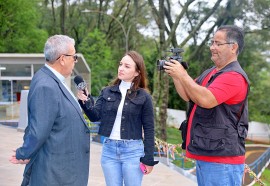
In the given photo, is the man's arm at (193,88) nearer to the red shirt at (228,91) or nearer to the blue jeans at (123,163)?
the red shirt at (228,91)

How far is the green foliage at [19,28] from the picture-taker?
89.0ft

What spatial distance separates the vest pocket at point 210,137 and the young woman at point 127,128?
0.70m

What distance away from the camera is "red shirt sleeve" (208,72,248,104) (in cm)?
256

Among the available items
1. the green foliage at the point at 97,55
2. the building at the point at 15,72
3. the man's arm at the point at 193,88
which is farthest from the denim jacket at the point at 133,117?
the green foliage at the point at 97,55

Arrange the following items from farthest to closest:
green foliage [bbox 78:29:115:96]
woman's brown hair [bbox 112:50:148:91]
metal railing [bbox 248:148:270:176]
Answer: green foliage [bbox 78:29:115:96], metal railing [bbox 248:148:270:176], woman's brown hair [bbox 112:50:148:91]

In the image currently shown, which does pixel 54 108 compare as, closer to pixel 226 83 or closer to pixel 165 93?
pixel 226 83

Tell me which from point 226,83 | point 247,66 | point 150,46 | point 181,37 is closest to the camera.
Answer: point 226,83

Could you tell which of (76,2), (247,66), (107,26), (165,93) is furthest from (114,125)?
(107,26)

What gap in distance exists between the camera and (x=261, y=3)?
19000 mm

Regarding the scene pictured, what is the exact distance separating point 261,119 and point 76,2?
20706 millimetres

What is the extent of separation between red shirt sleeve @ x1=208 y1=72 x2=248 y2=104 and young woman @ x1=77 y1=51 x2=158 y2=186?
0.92 m

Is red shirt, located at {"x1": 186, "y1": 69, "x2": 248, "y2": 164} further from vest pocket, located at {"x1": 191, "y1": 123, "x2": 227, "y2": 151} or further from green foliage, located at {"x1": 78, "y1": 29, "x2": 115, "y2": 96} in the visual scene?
green foliage, located at {"x1": 78, "y1": 29, "x2": 115, "y2": 96}

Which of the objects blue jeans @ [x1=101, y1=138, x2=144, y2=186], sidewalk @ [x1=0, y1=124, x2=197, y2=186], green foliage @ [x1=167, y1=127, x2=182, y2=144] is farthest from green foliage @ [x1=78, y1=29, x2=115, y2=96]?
blue jeans @ [x1=101, y1=138, x2=144, y2=186]

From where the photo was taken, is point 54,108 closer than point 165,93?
Yes
